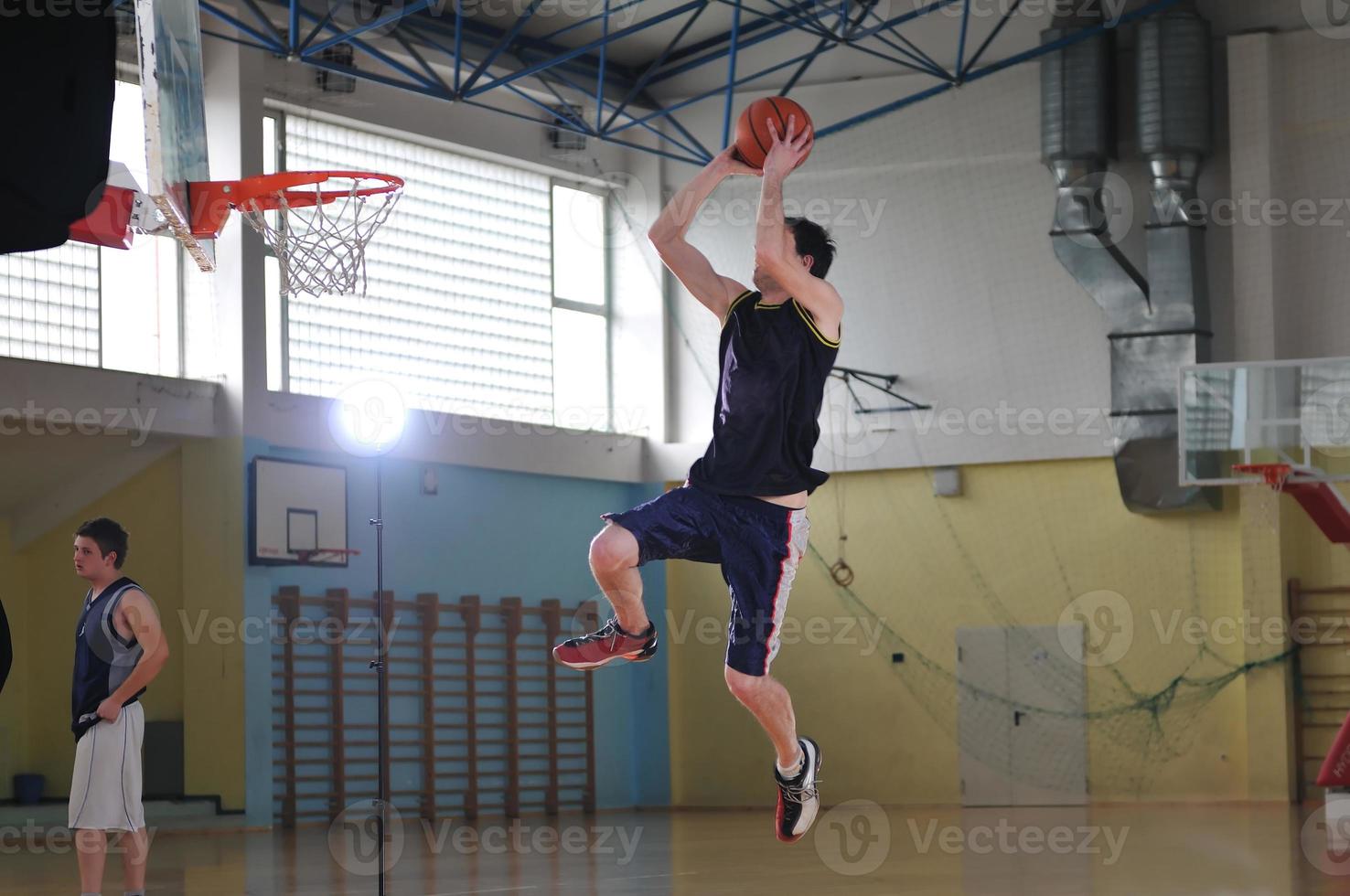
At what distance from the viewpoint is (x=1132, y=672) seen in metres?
14.2

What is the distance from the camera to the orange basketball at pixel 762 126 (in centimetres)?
459

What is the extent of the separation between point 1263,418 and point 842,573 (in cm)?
455

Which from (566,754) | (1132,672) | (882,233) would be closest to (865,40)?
(882,233)

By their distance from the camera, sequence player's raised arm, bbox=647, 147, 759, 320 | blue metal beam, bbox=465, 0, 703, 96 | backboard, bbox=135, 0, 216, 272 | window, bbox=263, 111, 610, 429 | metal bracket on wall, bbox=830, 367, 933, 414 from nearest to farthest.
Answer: player's raised arm, bbox=647, 147, 759, 320, backboard, bbox=135, 0, 216, 272, blue metal beam, bbox=465, 0, 703, 96, window, bbox=263, 111, 610, 429, metal bracket on wall, bbox=830, 367, 933, 414

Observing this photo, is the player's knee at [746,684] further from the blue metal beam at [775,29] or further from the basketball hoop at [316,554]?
the blue metal beam at [775,29]

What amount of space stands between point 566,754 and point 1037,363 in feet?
18.1

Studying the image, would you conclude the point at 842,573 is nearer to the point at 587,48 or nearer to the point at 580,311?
the point at 580,311

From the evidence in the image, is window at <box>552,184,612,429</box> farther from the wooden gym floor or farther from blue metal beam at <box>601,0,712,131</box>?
the wooden gym floor

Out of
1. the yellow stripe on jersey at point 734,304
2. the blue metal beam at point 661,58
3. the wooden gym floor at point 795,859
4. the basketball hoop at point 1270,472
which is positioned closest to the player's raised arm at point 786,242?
the yellow stripe on jersey at point 734,304

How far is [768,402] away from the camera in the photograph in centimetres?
471

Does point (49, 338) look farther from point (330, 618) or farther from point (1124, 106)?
point (1124, 106)

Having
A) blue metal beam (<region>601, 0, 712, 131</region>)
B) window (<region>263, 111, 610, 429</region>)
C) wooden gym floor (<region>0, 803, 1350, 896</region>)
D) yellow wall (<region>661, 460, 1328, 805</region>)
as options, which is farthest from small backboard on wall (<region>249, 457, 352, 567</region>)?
yellow wall (<region>661, 460, 1328, 805</region>)

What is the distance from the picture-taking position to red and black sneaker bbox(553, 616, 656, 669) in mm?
4650

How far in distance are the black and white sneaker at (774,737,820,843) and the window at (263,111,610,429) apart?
29.2ft
